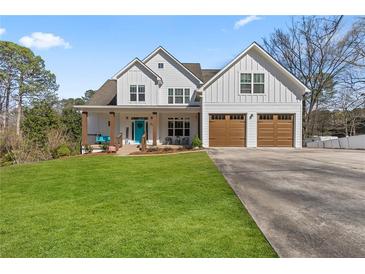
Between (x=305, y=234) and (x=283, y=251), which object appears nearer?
(x=283, y=251)

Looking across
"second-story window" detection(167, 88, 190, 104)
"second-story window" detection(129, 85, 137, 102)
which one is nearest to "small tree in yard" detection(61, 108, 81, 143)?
"second-story window" detection(129, 85, 137, 102)

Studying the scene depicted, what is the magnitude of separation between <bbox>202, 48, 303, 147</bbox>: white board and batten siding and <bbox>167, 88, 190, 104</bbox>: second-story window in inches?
154

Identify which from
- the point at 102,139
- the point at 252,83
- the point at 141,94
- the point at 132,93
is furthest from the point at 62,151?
the point at 252,83

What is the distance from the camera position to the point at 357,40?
29516 millimetres

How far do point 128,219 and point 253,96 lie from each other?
17.2 metres

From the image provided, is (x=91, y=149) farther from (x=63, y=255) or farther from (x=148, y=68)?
(x=63, y=255)

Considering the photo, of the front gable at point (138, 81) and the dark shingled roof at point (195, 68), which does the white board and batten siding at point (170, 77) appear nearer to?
the front gable at point (138, 81)

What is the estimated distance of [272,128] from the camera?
69.9ft

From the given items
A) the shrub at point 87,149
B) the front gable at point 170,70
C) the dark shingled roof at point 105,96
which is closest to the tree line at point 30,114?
the shrub at point 87,149

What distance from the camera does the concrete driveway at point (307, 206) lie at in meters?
4.48

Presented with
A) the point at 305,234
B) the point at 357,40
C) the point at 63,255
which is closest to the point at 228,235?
the point at 305,234

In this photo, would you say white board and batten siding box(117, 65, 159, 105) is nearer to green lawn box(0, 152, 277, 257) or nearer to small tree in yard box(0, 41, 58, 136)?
green lawn box(0, 152, 277, 257)

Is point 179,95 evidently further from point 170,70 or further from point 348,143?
point 348,143
